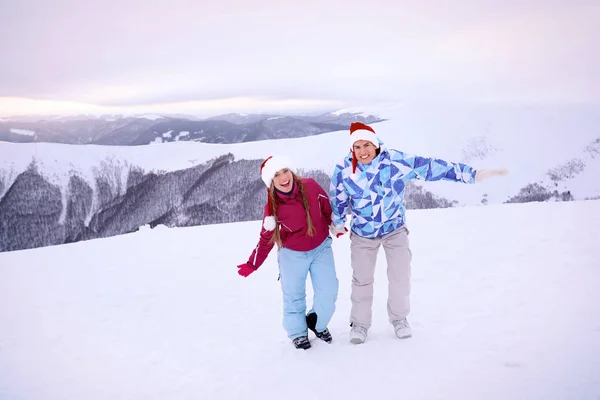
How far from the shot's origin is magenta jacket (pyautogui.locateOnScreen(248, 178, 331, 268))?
3547 millimetres

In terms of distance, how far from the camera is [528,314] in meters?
3.88

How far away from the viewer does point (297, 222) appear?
140 inches

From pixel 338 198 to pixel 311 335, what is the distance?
1.36m

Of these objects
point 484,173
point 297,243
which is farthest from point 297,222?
point 484,173

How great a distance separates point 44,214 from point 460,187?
74747 mm

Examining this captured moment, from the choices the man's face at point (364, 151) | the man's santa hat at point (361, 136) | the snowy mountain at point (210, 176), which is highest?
the man's santa hat at point (361, 136)

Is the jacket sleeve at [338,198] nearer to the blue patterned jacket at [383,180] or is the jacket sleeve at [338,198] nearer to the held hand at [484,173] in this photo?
the blue patterned jacket at [383,180]

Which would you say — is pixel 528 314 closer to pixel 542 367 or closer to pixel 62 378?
pixel 542 367

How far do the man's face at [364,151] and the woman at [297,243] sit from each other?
0.44 m

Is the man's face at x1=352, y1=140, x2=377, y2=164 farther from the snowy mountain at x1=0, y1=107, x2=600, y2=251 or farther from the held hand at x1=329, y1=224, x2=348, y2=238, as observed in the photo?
the snowy mountain at x1=0, y1=107, x2=600, y2=251

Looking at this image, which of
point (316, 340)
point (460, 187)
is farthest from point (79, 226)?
point (316, 340)

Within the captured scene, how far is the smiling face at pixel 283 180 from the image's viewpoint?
349 cm

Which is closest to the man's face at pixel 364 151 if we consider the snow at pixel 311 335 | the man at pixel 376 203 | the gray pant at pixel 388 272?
the man at pixel 376 203

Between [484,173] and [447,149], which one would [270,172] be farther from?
[447,149]
